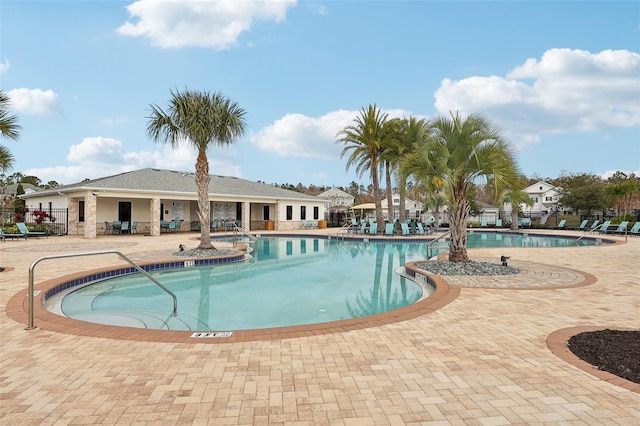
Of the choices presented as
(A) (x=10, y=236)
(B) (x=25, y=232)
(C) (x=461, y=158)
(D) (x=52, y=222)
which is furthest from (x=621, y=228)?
(D) (x=52, y=222)

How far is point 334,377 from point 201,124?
1110 centimetres

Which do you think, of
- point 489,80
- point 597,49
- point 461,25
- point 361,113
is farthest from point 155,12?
point 597,49

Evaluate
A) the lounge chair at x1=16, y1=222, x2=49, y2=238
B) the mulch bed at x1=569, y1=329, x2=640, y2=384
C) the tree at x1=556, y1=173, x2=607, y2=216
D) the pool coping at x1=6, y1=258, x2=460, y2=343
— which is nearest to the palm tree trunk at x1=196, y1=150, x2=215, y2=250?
the pool coping at x1=6, y1=258, x2=460, y2=343

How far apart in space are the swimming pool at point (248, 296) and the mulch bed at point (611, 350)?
3341 millimetres

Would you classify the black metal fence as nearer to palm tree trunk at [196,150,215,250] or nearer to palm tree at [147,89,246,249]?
palm tree at [147,89,246,249]

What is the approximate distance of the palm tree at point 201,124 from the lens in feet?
40.9

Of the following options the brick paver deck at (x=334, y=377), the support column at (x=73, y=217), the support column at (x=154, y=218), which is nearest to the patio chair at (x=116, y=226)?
the support column at (x=73, y=217)

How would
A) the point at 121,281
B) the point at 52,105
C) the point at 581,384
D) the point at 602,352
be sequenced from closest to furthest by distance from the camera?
the point at 581,384 → the point at 602,352 → the point at 121,281 → the point at 52,105

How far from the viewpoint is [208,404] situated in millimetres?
2793

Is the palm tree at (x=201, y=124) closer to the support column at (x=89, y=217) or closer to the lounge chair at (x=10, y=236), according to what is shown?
the support column at (x=89, y=217)

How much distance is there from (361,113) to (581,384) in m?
21.0

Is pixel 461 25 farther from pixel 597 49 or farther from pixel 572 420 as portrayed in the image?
pixel 572 420

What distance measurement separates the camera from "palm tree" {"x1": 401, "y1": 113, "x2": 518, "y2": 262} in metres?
9.24

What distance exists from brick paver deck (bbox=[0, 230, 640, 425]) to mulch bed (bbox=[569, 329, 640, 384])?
0.62ft
